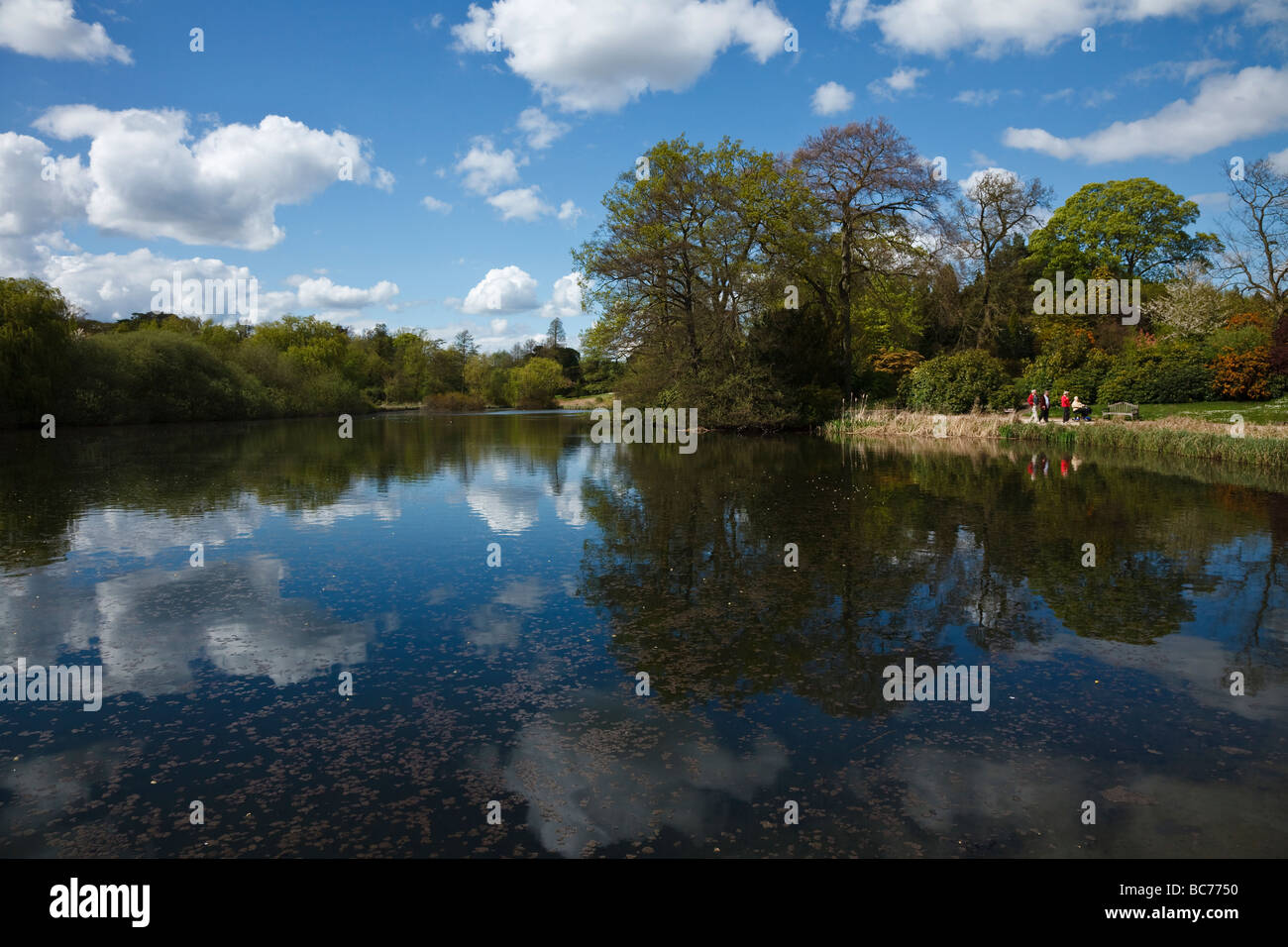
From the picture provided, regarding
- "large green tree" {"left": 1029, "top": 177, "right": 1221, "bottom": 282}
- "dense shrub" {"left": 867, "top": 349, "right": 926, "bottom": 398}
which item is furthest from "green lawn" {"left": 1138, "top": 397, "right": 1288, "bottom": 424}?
"large green tree" {"left": 1029, "top": 177, "right": 1221, "bottom": 282}

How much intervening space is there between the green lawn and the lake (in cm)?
1405

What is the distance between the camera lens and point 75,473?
19047mm

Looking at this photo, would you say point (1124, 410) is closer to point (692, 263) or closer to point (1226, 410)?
point (1226, 410)

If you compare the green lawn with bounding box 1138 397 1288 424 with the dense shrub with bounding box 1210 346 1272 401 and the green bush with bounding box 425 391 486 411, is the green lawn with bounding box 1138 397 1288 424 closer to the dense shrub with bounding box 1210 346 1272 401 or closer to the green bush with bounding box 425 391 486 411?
the dense shrub with bounding box 1210 346 1272 401

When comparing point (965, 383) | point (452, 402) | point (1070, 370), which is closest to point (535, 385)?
point (452, 402)

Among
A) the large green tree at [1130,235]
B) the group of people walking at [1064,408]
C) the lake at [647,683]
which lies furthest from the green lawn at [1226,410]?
the large green tree at [1130,235]

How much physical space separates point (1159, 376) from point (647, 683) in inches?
1235

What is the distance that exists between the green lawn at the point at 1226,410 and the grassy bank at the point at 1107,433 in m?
1.49

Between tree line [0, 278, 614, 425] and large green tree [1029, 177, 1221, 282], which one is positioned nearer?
tree line [0, 278, 614, 425]

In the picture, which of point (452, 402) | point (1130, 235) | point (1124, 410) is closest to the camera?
point (1124, 410)

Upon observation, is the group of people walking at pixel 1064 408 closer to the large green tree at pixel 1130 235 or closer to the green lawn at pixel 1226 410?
the green lawn at pixel 1226 410

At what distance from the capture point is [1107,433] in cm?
2527

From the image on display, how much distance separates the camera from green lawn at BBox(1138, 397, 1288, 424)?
23906 millimetres
